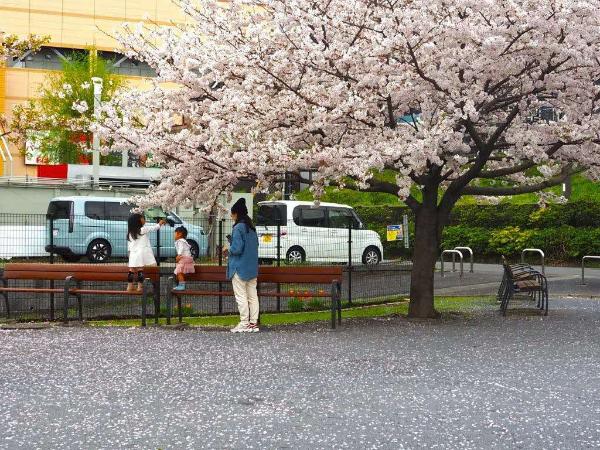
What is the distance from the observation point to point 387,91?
12781mm

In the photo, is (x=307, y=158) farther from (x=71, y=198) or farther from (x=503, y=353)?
(x=71, y=198)

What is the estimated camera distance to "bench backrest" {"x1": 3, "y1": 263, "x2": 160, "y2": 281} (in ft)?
48.3

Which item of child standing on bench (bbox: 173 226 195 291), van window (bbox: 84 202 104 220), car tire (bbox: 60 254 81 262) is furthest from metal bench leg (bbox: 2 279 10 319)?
van window (bbox: 84 202 104 220)

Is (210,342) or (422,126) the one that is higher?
(422,126)

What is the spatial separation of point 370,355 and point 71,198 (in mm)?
18256

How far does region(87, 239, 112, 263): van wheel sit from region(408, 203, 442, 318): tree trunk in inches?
473

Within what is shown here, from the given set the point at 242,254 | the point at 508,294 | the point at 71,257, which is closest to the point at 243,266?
the point at 242,254

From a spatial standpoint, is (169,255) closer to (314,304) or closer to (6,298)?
(314,304)

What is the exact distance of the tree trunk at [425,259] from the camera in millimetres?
14875

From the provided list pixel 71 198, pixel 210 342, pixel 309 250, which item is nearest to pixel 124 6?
pixel 71 198

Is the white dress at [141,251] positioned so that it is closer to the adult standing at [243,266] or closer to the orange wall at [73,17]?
the adult standing at [243,266]

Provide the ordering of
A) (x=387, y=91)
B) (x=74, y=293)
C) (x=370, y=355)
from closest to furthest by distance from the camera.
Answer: (x=370, y=355) < (x=387, y=91) < (x=74, y=293)

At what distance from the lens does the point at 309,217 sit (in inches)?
1122

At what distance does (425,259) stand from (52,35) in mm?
51440
